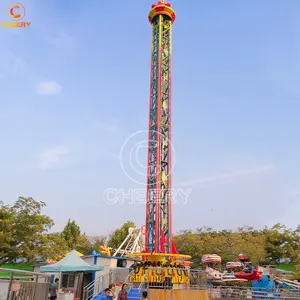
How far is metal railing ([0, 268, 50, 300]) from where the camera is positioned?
5049 mm

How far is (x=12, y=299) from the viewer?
16.8 ft

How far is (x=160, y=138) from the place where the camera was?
2156 cm

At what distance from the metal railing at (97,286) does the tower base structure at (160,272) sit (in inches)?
42.7

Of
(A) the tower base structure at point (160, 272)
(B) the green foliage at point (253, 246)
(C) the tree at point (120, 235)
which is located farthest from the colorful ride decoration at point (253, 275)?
(C) the tree at point (120, 235)

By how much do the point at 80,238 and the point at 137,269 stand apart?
29961mm

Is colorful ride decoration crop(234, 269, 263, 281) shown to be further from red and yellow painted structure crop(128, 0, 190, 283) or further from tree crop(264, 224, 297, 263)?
tree crop(264, 224, 297, 263)

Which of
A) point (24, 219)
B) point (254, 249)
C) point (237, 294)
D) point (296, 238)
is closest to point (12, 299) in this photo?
point (237, 294)

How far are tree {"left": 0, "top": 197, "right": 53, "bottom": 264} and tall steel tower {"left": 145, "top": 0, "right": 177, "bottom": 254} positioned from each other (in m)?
10.1

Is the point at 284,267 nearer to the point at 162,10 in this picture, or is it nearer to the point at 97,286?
the point at 97,286

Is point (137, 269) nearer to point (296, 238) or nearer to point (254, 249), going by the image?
point (254, 249)

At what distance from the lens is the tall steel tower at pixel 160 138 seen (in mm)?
19891

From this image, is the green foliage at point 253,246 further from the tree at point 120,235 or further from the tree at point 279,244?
the tree at point 120,235

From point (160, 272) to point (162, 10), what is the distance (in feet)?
57.8

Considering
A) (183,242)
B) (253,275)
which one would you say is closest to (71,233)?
(183,242)
